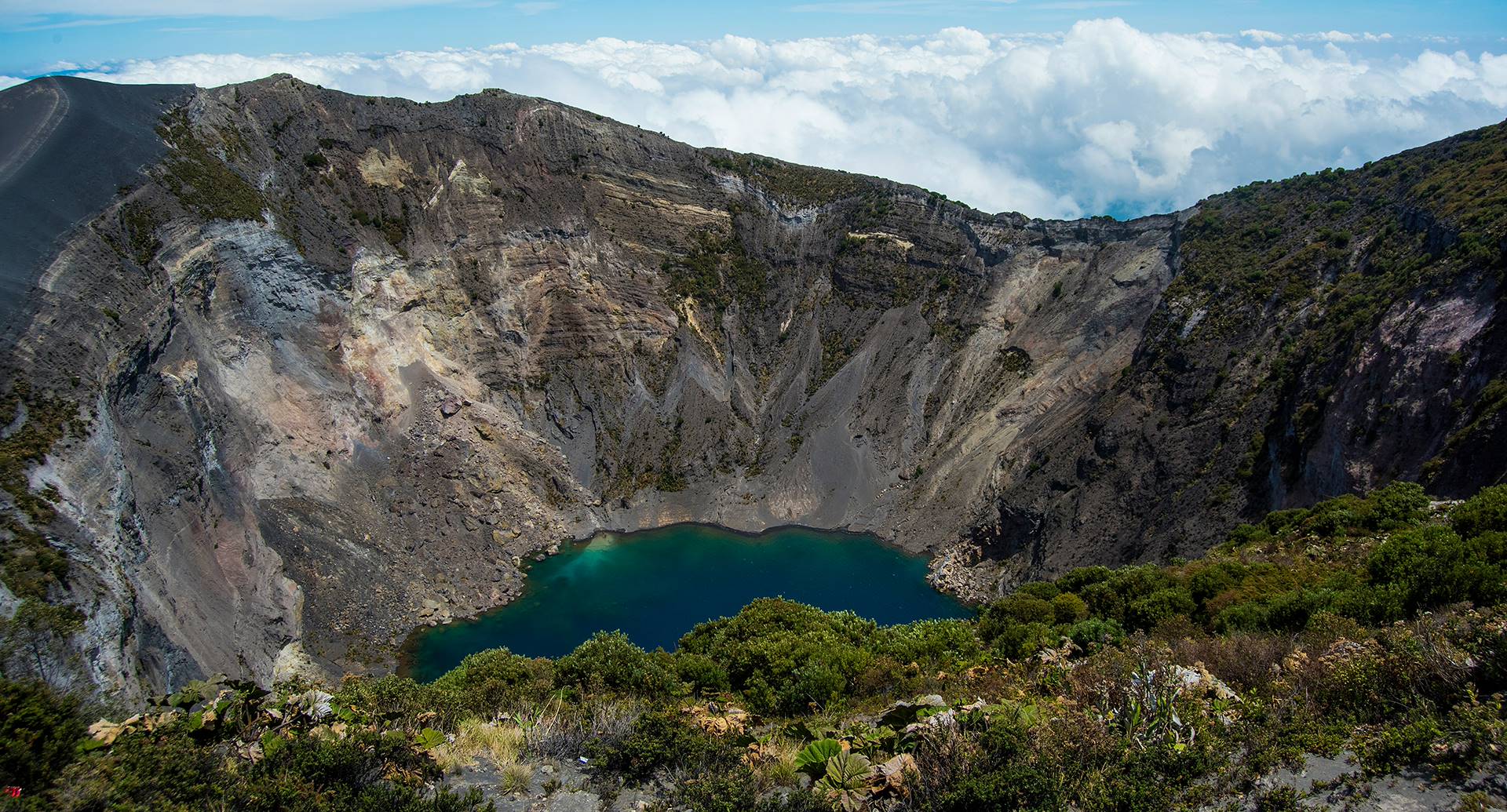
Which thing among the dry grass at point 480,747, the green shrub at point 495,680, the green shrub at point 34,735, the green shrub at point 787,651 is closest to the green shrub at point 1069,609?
the green shrub at point 787,651

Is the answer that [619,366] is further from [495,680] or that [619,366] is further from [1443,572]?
[1443,572]

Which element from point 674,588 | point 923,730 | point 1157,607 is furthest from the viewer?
point 674,588

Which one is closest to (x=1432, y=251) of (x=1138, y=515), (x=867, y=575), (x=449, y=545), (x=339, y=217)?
(x=1138, y=515)

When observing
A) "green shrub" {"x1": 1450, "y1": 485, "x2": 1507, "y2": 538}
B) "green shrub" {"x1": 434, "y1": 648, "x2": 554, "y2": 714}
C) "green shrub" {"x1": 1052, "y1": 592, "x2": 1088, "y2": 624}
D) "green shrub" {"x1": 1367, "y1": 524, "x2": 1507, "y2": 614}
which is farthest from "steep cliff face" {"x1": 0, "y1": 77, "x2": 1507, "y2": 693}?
"green shrub" {"x1": 1052, "y1": 592, "x2": 1088, "y2": 624}

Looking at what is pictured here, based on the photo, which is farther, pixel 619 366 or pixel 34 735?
pixel 619 366

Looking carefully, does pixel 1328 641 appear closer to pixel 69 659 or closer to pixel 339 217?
pixel 69 659

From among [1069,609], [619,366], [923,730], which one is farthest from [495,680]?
[619,366]

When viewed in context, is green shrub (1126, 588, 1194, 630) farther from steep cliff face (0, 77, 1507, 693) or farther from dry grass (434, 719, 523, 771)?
dry grass (434, 719, 523, 771)

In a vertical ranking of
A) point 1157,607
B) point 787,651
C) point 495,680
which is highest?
point 1157,607
